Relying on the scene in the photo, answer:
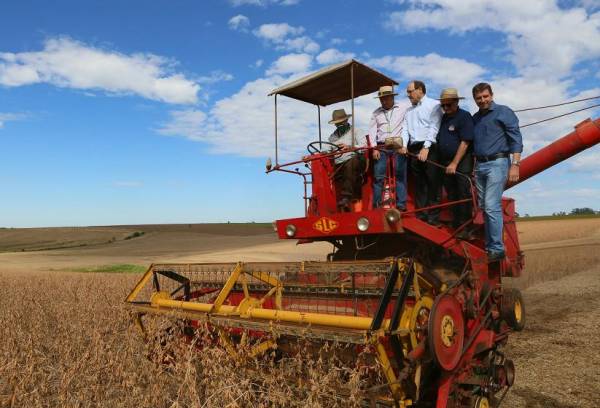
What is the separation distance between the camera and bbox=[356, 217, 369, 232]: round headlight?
4953 millimetres

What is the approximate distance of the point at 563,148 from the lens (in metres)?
7.30

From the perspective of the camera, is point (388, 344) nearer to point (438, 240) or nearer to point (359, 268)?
point (359, 268)

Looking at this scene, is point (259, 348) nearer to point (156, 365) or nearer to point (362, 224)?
point (156, 365)

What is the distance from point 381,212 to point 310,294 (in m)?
1.19

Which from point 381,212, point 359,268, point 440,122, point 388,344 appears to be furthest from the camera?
point 440,122

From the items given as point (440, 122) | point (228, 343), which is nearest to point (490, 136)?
point (440, 122)

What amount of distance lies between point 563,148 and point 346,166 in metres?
3.64

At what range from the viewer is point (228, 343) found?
4262 mm

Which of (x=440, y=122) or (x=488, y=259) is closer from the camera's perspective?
(x=488, y=259)

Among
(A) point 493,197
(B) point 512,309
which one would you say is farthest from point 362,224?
(B) point 512,309

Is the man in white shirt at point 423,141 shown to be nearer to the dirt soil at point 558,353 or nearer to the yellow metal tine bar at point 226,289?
the dirt soil at point 558,353

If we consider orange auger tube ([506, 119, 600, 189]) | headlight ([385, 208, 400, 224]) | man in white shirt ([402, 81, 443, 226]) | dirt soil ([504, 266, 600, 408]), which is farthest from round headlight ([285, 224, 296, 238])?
orange auger tube ([506, 119, 600, 189])

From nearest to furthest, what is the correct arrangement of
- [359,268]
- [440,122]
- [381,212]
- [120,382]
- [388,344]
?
[388,344] → [359,268] → [120,382] → [381,212] → [440,122]

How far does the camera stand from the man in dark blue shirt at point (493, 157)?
502 centimetres
